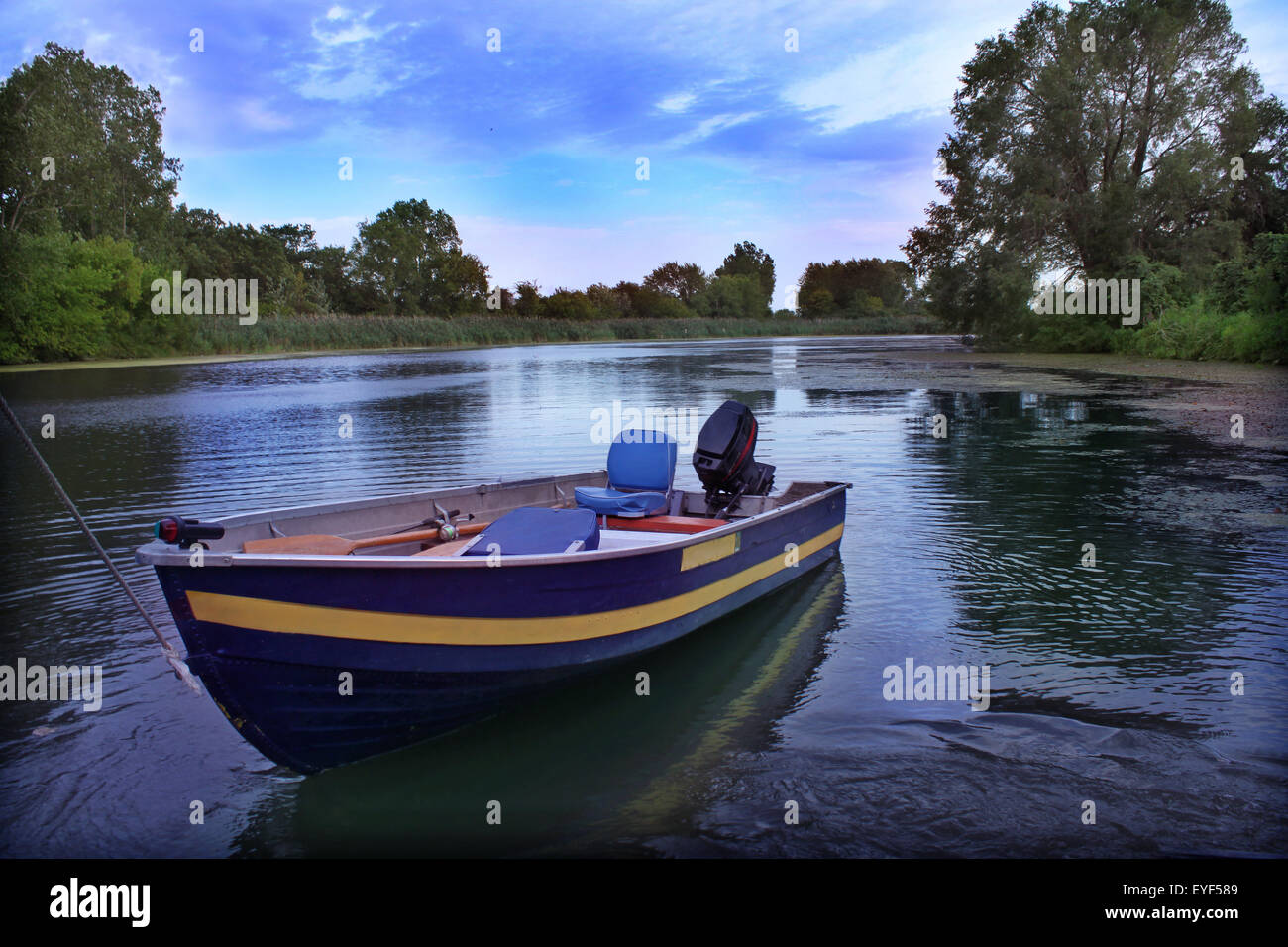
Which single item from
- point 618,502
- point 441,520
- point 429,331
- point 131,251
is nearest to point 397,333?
point 429,331

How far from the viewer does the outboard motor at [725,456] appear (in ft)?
27.6

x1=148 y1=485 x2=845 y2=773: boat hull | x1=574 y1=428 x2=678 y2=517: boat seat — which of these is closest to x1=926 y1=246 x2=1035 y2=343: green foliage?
x1=574 y1=428 x2=678 y2=517: boat seat

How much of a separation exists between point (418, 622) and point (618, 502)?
349 centimetres

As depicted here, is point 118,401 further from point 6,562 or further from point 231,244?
point 231,244

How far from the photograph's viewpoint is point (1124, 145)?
132ft

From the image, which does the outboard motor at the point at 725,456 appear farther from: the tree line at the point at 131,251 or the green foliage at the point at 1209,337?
the tree line at the point at 131,251

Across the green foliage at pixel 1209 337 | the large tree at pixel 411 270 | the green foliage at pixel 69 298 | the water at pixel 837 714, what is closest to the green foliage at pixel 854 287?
the large tree at pixel 411 270

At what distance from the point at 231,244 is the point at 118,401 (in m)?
64.6

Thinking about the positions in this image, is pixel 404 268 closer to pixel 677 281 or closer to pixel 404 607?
pixel 677 281

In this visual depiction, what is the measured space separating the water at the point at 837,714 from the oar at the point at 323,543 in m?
1.19

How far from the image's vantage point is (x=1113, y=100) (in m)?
40.0

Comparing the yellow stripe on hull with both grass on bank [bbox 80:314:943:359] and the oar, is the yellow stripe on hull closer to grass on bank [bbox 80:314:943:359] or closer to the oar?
the oar

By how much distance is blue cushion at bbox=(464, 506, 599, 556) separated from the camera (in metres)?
6.10
